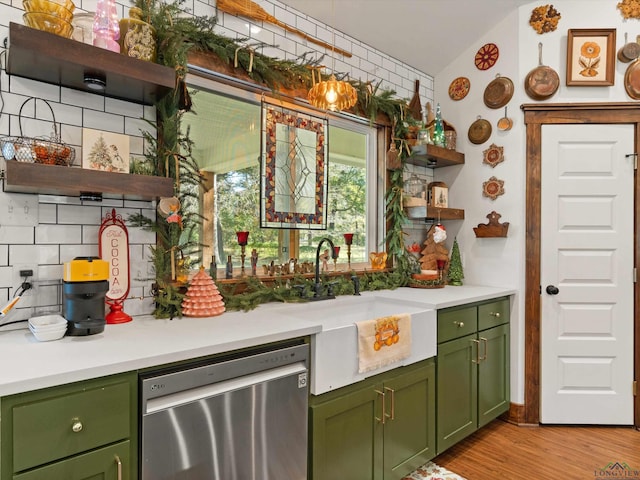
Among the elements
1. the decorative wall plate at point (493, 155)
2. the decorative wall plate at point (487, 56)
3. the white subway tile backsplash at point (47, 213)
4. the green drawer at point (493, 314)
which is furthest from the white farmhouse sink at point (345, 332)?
the decorative wall plate at point (487, 56)

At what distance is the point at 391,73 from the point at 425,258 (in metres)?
→ 1.49

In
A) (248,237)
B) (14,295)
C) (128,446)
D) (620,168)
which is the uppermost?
(620,168)

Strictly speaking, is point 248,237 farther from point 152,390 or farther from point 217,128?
point 152,390

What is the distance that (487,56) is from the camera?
10.4 ft

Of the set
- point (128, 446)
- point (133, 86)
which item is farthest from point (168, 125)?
point (128, 446)

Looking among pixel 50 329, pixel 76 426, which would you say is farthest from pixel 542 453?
pixel 50 329

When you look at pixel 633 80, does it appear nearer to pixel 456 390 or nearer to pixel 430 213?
pixel 430 213

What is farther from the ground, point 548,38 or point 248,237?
point 548,38

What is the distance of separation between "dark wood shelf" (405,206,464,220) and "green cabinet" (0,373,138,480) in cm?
231

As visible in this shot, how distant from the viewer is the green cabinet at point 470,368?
92.7 inches

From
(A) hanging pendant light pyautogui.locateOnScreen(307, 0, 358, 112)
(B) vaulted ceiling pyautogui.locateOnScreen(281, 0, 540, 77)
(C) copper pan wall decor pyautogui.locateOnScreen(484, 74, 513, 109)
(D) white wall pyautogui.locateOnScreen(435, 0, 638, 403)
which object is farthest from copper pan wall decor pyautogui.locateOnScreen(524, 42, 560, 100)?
(A) hanging pendant light pyautogui.locateOnScreen(307, 0, 358, 112)

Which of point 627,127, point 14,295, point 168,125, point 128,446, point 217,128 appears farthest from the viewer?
point 627,127

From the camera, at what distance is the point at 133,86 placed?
1682 millimetres

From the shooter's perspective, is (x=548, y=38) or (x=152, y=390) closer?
(x=152, y=390)
